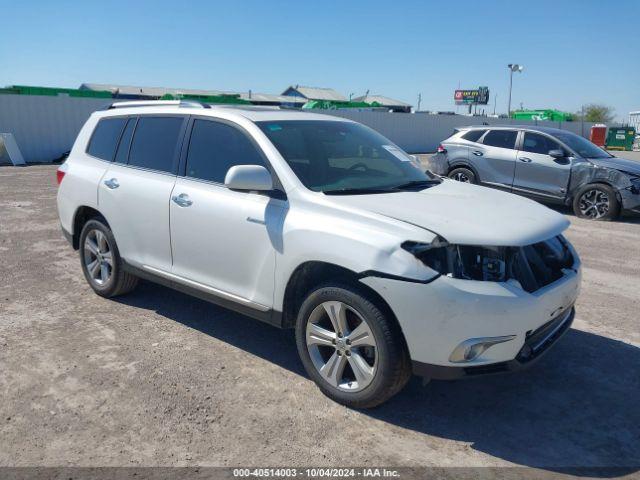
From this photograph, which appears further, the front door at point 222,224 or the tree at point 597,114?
the tree at point 597,114

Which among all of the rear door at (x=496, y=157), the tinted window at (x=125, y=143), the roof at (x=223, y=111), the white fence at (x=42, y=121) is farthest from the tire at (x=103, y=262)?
the white fence at (x=42, y=121)

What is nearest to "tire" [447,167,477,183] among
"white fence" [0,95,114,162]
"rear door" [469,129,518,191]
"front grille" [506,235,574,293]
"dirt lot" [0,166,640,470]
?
"rear door" [469,129,518,191]

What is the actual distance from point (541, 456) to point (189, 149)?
3244 mm

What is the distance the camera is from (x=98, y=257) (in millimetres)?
5227

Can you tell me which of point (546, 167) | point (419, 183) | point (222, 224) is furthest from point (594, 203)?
point (222, 224)

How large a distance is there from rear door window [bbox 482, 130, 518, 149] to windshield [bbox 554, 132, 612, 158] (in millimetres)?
789

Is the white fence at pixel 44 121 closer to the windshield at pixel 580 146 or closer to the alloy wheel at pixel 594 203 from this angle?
the windshield at pixel 580 146

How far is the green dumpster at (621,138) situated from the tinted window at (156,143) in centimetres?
3775

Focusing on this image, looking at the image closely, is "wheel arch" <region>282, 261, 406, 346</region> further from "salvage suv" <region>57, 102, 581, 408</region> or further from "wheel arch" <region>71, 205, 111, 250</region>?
"wheel arch" <region>71, 205, 111, 250</region>

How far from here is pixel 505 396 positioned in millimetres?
3605

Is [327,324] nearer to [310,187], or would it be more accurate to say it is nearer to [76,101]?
[310,187]

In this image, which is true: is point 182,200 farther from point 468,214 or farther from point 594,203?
point 594,203

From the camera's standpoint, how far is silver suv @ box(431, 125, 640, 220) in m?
9.45

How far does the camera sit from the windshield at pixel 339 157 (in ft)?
12.6
